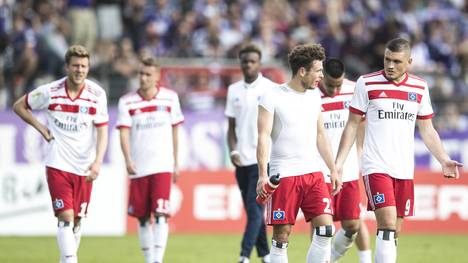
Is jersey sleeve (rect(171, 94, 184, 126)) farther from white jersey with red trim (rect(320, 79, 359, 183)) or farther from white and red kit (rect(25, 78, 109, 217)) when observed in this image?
white jersey with red trim (rect(320, 79, 359, 183))

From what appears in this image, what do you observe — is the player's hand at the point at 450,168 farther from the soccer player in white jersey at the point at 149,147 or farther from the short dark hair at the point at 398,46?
the soccer player in white jersey at the point at 149,147

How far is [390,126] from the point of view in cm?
1091

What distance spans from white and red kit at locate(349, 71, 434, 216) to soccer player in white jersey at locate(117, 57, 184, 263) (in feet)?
10.6

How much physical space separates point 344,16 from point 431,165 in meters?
4.95

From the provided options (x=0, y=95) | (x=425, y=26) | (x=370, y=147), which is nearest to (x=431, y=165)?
(x=425, y=26)

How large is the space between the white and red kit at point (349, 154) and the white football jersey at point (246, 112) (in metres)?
1.41

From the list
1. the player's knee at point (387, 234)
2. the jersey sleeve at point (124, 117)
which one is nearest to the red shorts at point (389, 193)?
the player's knee at point (387, 234)

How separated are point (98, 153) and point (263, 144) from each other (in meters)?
2.52

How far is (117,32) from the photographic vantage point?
23516 mm

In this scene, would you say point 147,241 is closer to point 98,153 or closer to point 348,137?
point 98,153

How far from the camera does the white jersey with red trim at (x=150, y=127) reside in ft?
43.8

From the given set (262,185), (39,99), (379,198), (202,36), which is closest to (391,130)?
(379,198)

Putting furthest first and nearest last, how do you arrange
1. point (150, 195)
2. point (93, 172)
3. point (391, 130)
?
point (150, 195) < point (93, 172) < point (391, 130)

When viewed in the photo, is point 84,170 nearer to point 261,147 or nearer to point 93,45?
point 261,147
